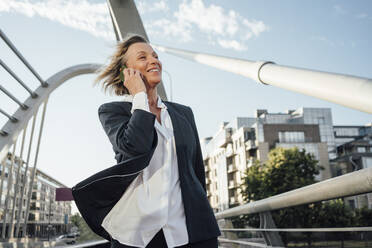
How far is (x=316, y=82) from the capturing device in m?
1.45

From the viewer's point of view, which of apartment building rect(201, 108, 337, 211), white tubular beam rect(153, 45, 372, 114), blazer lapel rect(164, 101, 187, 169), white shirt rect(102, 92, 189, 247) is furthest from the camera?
apartment building rect(201, 108, 337, 211)

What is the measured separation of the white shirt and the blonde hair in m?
0.41

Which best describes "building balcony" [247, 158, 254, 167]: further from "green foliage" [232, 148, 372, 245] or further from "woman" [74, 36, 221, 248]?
"woman" [74, 36, 221, 248]

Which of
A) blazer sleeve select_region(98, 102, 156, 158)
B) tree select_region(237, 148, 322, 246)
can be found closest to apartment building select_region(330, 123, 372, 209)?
tree select_region(237, 148, 322, 246)

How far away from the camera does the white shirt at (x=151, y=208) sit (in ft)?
3.97

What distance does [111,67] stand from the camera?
1.75 metres

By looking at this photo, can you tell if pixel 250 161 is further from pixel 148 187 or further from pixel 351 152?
pixel 148 187

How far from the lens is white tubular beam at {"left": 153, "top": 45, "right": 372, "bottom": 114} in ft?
3.55

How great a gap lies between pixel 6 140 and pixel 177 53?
6210 mm

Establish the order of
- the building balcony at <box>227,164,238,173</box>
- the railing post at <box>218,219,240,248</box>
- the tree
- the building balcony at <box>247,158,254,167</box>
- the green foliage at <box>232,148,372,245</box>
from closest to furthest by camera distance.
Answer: the railing post at <box>218,219,240,248</box> < the green foliage at <box>232,148,372,245</box> < the tree < the building balcony at <box>247,158,254,167</box> < the building balcony at <box>227,164,238,173</box>

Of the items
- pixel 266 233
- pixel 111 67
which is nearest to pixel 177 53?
pixel 266 233

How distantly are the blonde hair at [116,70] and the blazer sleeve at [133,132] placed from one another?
0.36 metres

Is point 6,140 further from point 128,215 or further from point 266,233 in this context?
point 128,215

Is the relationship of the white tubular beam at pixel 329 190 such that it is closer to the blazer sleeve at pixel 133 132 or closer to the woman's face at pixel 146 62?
the blazer sleeve at pixel 133 132
